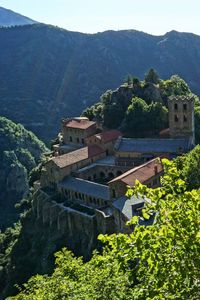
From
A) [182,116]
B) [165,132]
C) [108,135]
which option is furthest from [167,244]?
[108,135]

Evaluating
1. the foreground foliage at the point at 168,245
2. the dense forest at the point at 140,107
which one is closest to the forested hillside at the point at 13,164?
the dense forest at the point at 140,107

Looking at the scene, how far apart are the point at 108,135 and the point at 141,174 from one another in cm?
2157

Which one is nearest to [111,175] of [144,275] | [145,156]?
[145,156]

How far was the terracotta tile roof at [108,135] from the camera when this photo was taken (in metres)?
81.6

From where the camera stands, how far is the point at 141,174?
62.6 metres

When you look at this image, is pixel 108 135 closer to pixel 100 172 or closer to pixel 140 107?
pixel 140 107

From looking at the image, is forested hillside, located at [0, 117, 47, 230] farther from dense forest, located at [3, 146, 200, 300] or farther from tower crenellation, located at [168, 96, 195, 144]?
dense forest, located at [3, 146, 200, 300]

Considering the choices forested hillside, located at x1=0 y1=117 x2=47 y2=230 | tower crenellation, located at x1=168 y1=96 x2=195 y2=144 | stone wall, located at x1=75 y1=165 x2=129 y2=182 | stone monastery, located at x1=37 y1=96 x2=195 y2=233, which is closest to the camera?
stone monastery, located at x1=37 y1=96 x2=195 y2=233

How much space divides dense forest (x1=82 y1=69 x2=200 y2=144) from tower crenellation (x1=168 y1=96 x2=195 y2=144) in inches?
211

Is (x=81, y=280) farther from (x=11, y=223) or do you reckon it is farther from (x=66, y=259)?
(x=11, y=223)

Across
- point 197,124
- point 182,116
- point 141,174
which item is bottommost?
point 141,174

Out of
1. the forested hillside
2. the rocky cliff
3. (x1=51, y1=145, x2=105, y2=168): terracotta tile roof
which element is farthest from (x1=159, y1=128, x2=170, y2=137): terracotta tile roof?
the forested hillside

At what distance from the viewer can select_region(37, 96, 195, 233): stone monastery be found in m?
63.0

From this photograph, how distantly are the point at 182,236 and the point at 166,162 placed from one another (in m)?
2.96
